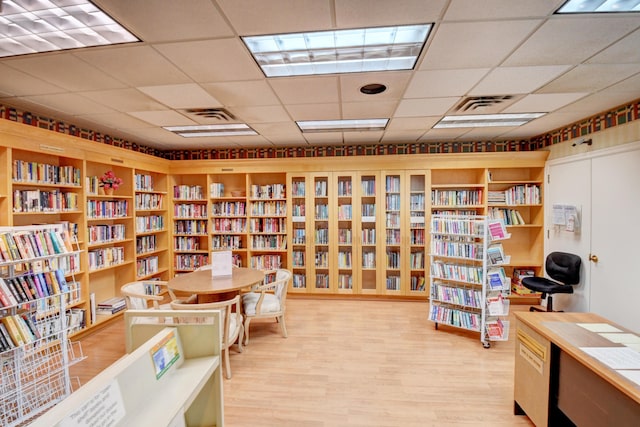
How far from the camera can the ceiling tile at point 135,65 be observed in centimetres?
197

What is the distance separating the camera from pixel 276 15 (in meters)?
1.63

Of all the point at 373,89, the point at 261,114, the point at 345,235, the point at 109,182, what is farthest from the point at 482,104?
the point at 109,182

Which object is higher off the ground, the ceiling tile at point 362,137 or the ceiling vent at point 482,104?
the ceiling tile at point 362,137

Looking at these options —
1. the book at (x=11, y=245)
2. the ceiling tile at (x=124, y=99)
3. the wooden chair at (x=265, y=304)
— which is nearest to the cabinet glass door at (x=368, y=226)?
the wooden chair at (x=265, y=304)

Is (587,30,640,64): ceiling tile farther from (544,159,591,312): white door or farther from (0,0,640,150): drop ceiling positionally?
(544,159,591,312): white door

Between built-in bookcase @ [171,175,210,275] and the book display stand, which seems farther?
built-in bookcase @ [171,175,210,275]

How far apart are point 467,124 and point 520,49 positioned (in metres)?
1.97

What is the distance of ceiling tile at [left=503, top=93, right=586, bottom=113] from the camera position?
2.86 meters

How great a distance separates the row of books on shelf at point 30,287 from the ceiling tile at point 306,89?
2445 mm

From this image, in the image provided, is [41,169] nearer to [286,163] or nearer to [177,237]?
[177,237]

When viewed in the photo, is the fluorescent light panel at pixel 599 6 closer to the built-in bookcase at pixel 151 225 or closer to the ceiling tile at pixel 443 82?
the ceiling tile at pixel 443 82

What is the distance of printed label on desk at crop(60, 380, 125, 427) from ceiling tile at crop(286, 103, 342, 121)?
9.05 ft

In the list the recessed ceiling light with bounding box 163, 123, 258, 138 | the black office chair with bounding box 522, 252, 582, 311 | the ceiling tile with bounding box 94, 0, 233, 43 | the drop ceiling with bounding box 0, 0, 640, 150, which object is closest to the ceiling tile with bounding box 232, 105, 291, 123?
the drop ceiling with bounding box 0, 0, 640, 150

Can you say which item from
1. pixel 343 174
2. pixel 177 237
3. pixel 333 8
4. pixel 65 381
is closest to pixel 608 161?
pixel 343 174
